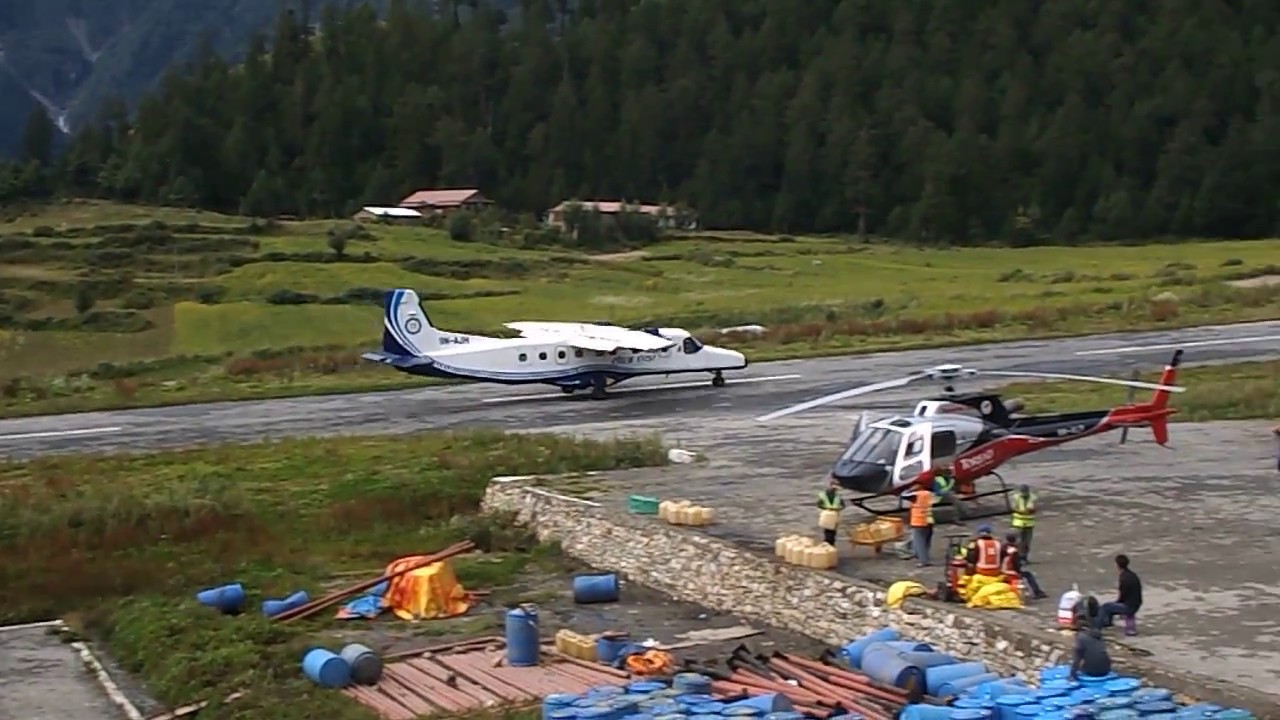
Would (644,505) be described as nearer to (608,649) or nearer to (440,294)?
(608,649)

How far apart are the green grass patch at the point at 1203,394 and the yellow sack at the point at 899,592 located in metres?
16.3

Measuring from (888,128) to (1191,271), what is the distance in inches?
2207

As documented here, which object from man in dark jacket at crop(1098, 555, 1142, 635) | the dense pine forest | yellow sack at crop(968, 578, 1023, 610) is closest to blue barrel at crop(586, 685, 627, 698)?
yellow sack at crop(968, 578, 1023, 610)

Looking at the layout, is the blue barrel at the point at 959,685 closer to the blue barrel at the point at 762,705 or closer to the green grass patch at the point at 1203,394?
the blue barrel at the point at 762,705

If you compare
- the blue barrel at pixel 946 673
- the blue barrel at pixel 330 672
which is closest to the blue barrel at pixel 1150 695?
the blue barrel at pixel 946 673

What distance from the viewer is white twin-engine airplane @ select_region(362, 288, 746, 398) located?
4388 cm

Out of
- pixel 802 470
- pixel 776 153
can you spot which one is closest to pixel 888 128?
pixel 776 153

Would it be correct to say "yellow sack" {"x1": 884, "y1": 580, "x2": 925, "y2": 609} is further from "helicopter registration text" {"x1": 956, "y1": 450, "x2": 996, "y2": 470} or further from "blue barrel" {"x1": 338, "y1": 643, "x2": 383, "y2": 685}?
"blue barrel" {"x1": 338, "y1": 643, "x2": 383, "y2": 685}

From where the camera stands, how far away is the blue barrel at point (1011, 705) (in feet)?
54.0

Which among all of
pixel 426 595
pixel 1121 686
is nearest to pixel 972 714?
pixel 1121 686

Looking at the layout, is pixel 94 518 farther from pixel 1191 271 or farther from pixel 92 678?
pixel 1191 271

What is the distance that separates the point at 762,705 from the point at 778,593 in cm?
583

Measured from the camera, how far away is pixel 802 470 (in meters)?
31.3

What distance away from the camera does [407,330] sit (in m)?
43.9
